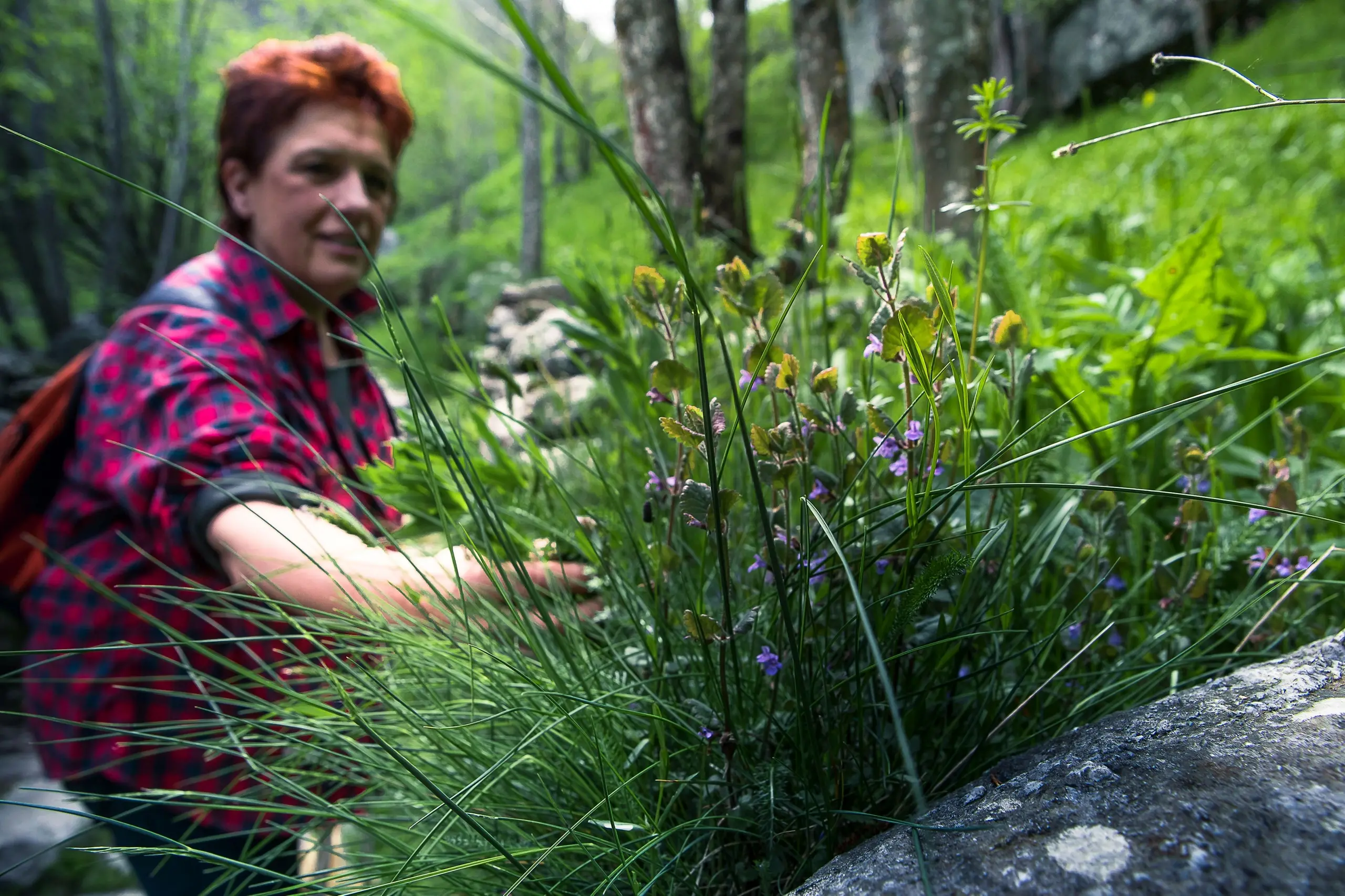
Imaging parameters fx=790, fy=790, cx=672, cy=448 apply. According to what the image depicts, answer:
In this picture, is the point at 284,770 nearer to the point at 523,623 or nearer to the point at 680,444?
the point at 523,623

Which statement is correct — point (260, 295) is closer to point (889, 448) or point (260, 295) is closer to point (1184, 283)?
point (889, 448)

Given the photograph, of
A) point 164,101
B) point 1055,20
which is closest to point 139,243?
point 164,101

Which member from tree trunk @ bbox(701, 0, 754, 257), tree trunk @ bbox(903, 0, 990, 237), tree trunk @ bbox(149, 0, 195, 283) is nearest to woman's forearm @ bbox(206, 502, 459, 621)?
tree trunk @ bbox(903, 0, 990, 237)

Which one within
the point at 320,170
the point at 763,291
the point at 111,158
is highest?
the point at 111,158

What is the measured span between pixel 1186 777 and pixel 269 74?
2.46 m

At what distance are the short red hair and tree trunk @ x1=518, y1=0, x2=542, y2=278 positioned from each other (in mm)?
10143

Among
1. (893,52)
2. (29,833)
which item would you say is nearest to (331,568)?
(29,833)

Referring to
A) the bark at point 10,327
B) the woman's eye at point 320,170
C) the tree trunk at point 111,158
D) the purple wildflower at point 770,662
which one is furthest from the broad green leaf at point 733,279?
the bark at point 10,327

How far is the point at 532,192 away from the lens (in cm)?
1275

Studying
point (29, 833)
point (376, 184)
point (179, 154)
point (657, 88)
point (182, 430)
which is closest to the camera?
point (182, 430)

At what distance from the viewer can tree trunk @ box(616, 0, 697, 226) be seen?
3609 mm

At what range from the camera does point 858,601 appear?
389 mm

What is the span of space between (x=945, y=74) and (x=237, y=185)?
7.27 feet

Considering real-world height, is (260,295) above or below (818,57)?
below
